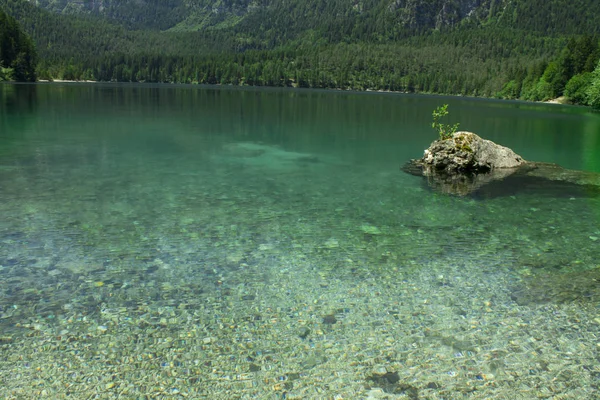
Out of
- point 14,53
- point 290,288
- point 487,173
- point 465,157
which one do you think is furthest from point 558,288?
point 14,53

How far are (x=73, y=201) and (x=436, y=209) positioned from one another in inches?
557

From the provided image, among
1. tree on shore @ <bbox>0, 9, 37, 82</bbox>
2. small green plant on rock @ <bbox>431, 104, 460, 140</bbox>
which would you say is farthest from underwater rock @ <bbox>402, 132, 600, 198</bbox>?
tree on shore @ <bbox>0, 9, 37, 82</bbox>

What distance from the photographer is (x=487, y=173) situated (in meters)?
27.6

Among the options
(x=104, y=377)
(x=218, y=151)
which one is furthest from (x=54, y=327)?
(x=218, y=151)

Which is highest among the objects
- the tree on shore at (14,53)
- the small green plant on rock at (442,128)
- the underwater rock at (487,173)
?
the tree on shore at (14,53)

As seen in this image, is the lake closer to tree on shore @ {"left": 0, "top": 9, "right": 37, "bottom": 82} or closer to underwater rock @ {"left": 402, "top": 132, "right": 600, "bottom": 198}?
underwater rock @ {"left": 402, "top": 132, "right": 600, "bottom": 198}

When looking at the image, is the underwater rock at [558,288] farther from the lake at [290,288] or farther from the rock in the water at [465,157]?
the rock in the water at [465,157]

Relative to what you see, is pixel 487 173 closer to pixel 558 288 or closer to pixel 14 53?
pixel 558 288

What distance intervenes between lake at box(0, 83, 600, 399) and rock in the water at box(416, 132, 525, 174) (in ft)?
13.4

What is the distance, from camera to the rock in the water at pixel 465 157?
1075 inches


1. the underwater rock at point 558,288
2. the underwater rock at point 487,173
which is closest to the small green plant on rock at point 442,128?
the underwater rock at point 487,173

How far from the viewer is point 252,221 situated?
1617 centimetres

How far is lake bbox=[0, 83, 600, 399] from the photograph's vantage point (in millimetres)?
7711

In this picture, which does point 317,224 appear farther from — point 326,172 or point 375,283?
point 326,172
